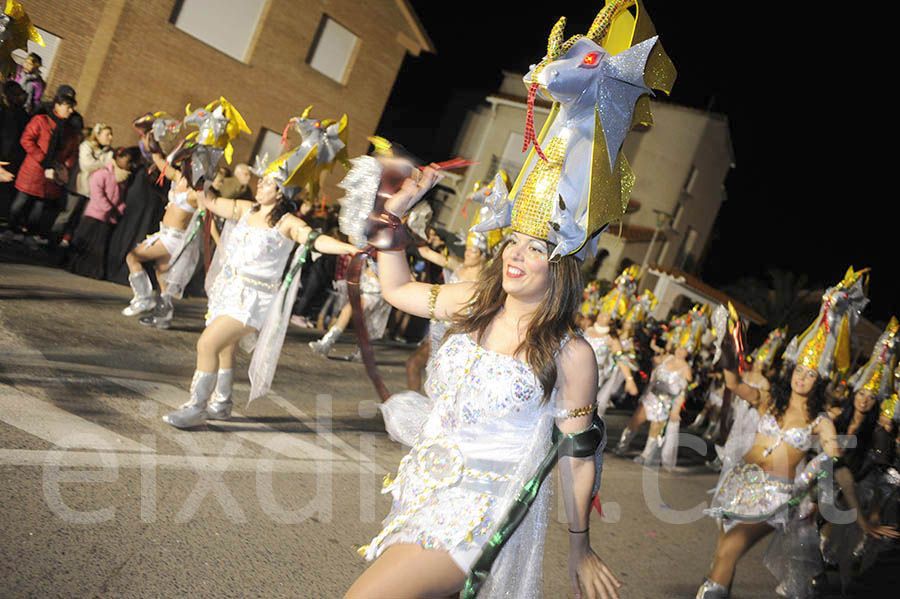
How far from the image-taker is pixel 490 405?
107 inches

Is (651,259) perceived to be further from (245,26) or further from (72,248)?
(72,248)

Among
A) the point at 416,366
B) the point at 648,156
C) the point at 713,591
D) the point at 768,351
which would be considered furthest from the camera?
the point at 648,156

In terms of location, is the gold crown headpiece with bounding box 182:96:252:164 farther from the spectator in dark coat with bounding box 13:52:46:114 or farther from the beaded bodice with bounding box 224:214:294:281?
the spectator in dark coat with bounding box 13:52:46:114

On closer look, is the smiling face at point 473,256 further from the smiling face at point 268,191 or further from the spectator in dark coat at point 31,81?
the spectator in dark coat at point 31,81

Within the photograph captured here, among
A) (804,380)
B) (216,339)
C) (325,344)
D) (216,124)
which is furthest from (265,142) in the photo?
(804,380)

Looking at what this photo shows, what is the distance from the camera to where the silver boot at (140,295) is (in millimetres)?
7887

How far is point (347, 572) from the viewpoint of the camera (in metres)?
4.14

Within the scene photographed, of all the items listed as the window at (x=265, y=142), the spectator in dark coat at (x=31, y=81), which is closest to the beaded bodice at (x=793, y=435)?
the spectator in dark coat at (x=31, y=81)

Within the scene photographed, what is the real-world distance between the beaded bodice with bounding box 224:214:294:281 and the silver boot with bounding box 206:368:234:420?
2.64 feet

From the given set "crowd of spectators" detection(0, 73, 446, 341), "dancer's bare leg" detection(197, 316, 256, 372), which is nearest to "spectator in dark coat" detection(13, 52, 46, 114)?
"crowd of spectators" detection(0, 73, 446, 341)

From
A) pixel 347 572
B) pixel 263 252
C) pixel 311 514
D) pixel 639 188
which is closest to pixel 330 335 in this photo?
pixel 263 252

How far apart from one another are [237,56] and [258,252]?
12903 millimetres

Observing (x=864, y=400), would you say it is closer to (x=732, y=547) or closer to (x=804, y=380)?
(x=804, y=380)

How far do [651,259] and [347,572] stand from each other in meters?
27.9
